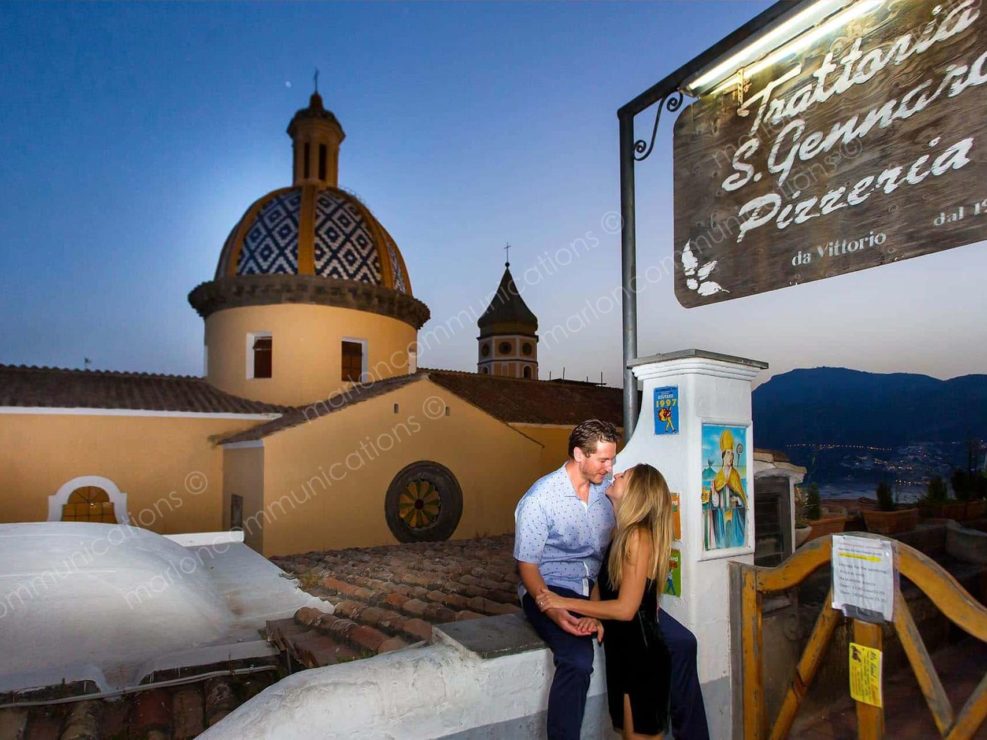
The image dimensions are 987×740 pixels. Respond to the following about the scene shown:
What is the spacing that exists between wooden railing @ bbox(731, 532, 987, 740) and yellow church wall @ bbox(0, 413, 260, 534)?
49.5ft

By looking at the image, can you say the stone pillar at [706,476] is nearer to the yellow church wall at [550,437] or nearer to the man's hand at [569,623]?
the man's hand at [569,623]

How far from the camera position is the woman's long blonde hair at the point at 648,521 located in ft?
8.98

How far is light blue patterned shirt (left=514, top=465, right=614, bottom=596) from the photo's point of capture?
9.51 feet

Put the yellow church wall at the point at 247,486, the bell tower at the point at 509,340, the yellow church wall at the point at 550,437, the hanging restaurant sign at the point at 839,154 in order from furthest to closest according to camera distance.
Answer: the bell tower at the point at 509,340
the yellow church wall at the point at 550,437
the yellow church wall at the point at 247,486
the hanging restaurant sign at the point at 839,154

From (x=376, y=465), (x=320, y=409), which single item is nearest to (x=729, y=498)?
(x=376, y=465)

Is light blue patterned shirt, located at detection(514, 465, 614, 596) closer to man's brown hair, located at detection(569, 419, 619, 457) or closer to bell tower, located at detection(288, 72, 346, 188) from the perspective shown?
man's brown hair, located at detection(569, 419, 619, 457)

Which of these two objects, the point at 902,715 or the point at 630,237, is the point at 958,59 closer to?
the point at 630,237

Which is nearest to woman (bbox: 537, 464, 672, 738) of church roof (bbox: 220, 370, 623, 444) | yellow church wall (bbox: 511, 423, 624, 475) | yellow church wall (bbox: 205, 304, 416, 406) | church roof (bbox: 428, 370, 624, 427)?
church roof (bbox: 220, 370, 623, 444)

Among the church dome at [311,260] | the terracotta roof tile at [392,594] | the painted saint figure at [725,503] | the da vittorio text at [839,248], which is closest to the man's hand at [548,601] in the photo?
the painted saint figure at [725,503]

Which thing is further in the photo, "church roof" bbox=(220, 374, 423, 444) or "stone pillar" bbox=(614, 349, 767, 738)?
"church roof" bbox=(220, 374, 423, 444)

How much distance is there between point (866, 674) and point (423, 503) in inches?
522

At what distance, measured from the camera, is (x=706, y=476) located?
3.42 metres

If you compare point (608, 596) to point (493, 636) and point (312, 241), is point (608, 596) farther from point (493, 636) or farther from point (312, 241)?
point (312, 241)

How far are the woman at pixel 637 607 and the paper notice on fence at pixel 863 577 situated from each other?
28.4 inches
